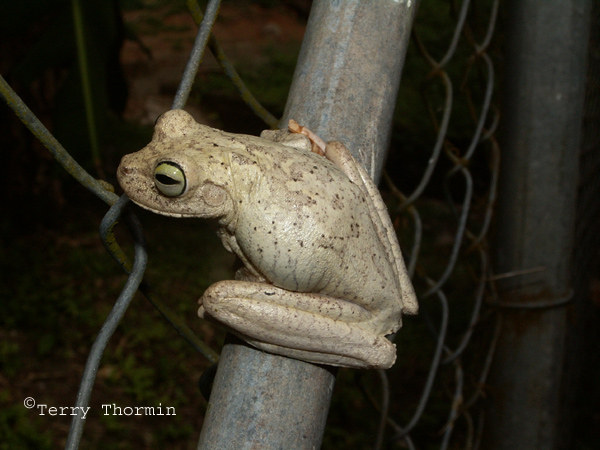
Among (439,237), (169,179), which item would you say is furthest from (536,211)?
(439,237)

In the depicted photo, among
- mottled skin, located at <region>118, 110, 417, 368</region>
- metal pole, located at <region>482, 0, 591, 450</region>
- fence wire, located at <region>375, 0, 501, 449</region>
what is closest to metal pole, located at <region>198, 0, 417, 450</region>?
mottled skin, located at <region>118, 110, 417, 368</region>

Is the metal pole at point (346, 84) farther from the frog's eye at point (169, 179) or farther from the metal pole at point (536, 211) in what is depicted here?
the metal pole at point (536, 211)

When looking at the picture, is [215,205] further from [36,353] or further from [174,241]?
[174,241]

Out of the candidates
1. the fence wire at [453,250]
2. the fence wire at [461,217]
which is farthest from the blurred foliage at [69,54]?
the fence wire at [461,217]

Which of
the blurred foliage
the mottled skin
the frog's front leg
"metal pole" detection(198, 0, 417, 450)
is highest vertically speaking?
the blurred foliage

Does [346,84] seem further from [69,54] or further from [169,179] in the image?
[69,54]

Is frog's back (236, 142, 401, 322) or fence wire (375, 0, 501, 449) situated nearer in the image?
frog's back (236, 142, 401, 322)

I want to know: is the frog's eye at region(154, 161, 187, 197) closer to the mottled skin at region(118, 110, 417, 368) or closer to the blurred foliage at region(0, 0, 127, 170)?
the mottled skin at region(118, 110, 417, 368)

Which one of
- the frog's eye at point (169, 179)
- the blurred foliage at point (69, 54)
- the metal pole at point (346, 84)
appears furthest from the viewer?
the blurred foliage at point (69, 54)
